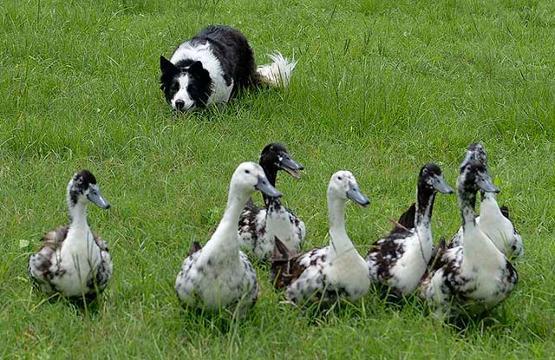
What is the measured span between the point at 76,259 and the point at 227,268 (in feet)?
2.36

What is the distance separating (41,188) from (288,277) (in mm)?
2082

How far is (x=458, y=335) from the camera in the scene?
4.34 m

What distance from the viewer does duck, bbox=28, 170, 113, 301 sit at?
14.6 ft

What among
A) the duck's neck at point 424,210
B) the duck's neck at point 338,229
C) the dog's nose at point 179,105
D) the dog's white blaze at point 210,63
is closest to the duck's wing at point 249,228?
the duck's neck at point 338,229

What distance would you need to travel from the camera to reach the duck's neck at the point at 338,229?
4.49m

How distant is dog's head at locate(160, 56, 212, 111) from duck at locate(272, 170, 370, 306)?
3.26m

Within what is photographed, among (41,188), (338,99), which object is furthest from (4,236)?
(338,99)

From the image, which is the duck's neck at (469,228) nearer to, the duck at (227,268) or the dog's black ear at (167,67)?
the duck at (227,268)

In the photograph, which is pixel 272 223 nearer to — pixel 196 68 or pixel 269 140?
pixel 269 140

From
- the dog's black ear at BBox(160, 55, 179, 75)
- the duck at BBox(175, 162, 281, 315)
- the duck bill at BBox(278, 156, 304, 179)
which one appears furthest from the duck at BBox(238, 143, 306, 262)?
the dog's black ear at BBox(160, 55, 179, 75)


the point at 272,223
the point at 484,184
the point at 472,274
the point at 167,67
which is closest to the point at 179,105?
the point at 167,67

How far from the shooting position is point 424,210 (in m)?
4.81

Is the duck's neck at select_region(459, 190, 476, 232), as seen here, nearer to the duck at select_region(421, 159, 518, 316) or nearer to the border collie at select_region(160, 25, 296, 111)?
the duck at select_region(421, 159, 518, 316)

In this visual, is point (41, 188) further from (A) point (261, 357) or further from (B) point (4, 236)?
(A) point (261, 357)
